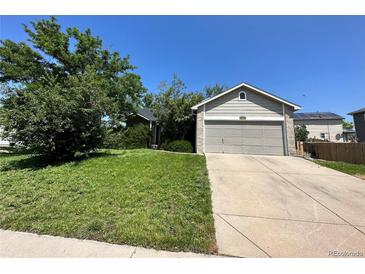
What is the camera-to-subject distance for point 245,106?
40.3 ft

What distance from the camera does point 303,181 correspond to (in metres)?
5.70

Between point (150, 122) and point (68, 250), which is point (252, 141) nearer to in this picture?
point (150, 122)

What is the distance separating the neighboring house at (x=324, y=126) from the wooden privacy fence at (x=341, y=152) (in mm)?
18240

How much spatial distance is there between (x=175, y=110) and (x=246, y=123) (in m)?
5.34

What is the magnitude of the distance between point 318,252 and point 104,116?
8.45 m

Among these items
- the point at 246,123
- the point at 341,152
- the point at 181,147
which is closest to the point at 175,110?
the point at 181,147

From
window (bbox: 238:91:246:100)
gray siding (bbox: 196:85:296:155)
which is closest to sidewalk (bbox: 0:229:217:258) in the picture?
gray siding (bbox: 196:85:296:155)

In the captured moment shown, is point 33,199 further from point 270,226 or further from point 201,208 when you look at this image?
point 270,226

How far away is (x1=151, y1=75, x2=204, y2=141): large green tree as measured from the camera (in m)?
14.0

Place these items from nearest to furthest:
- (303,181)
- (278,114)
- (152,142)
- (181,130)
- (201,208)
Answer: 1. (201,208)
2. (303,181)
3. (278,114)
4. (181,130)
5. (152,142)
